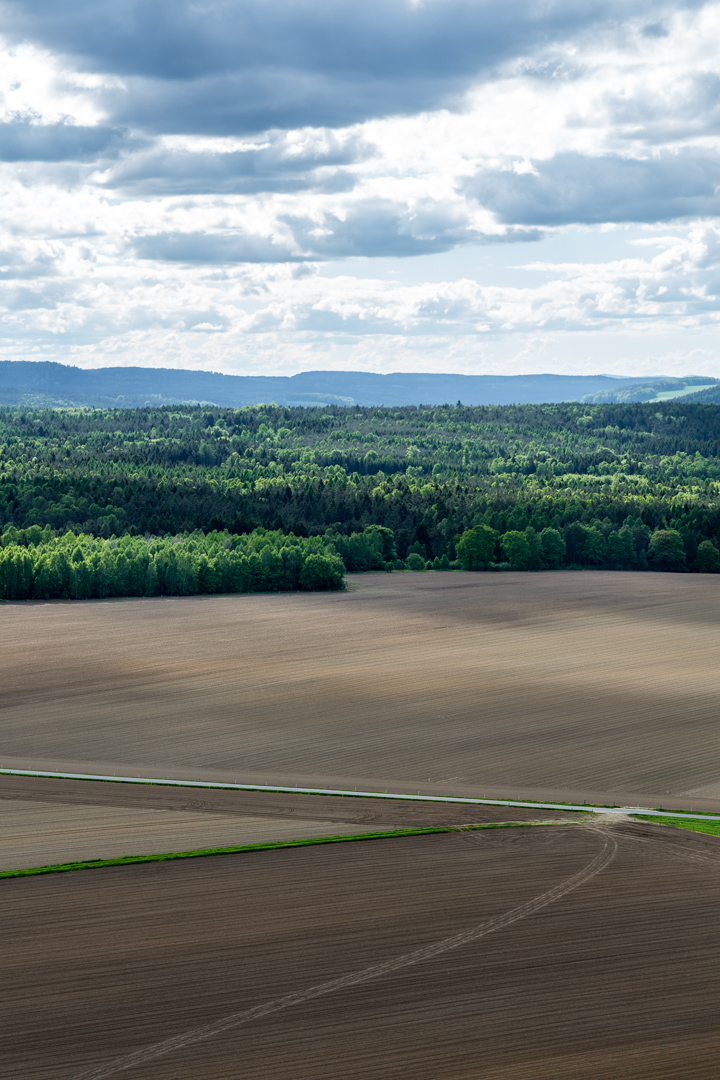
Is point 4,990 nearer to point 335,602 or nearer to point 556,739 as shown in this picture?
point 556,739

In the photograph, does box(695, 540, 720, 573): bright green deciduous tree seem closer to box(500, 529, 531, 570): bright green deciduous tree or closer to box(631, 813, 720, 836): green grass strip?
box(500, 529, 531, 570): bright green deciduous tree

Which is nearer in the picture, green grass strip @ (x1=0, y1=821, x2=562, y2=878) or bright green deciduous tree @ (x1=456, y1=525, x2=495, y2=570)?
green grass strip @ (x1=0, y1=821, x2=562, y2=878)

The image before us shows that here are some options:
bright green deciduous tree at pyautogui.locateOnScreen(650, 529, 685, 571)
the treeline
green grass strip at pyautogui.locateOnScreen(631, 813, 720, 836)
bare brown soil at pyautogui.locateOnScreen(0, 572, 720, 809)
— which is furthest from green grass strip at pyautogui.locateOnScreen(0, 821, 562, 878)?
bright green deciduous tree at pyautogui.locateOnScreen(650, 529, 685, 571)

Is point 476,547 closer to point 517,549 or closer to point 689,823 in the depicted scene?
point 517,549

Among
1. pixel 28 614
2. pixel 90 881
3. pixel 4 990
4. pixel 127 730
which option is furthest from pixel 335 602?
pixel 4 990

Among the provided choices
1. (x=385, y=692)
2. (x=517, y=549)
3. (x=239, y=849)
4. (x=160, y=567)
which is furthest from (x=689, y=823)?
(x=517, y=549)

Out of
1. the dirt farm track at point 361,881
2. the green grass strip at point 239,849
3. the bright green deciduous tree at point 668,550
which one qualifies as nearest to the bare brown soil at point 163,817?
the dirt farm track at point 361,881
